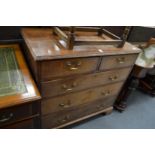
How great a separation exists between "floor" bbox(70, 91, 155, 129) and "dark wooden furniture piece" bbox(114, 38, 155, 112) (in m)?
0.12

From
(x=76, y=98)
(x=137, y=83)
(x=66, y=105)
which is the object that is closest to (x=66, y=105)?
(x=66, y=105)

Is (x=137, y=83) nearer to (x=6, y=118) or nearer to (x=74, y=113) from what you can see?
(x=74, y=113)

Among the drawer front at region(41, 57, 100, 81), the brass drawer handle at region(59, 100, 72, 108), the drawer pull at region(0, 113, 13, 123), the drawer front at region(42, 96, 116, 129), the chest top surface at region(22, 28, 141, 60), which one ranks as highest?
the chest top surface at region(22, 28, 141, 60)

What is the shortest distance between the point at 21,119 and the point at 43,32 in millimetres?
662

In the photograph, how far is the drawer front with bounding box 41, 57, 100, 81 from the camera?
821mm

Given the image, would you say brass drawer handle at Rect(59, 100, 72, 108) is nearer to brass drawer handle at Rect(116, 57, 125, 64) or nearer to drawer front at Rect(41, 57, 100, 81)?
drawer front at Rect(41, 57, 100, 81)

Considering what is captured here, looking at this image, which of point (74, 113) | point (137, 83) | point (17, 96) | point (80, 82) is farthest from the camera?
point (137, 83)

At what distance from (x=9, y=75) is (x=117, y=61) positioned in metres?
0.80

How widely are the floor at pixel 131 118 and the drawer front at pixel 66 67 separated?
0.79 m

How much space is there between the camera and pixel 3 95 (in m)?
0.72

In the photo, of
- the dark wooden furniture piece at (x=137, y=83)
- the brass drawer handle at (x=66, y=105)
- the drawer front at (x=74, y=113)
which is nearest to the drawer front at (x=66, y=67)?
the brass drawer handle at (x=66, y=105)

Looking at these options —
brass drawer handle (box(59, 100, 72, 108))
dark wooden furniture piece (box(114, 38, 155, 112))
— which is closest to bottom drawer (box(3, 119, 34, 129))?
brass drawer handle (box(59, 100, 72, 108))

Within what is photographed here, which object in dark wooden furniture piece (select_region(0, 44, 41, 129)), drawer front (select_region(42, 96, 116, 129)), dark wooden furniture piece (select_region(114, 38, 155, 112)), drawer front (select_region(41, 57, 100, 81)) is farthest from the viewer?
dark wooden furniture piece (select_region(114, 38, 155, 112))

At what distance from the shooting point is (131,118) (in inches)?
67.4
